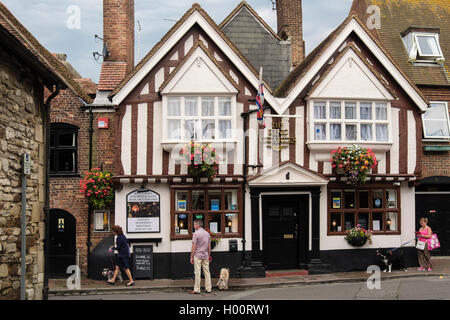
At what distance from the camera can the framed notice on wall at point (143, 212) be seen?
14.1m

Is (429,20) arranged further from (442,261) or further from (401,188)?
(442,261)

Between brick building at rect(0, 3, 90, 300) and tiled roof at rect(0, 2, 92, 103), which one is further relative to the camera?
tiled roof at rect(0, 2, 92, 103)

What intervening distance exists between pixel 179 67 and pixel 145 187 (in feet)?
12.2

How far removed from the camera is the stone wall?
320 inches

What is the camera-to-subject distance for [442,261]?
16.2 meters

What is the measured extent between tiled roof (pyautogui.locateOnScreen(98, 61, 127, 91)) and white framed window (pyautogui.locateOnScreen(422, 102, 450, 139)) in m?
10.7

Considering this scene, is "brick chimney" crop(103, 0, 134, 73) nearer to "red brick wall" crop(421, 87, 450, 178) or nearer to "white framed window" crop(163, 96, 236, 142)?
"white framed window" crop(163, 96, 236, 142)

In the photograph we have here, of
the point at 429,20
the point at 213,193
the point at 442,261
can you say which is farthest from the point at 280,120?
the point at 429,20

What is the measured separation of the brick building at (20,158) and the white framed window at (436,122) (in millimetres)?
12641

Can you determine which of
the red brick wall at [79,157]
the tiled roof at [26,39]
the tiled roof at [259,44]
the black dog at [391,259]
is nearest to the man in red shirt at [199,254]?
the red brick wall at [79,157]

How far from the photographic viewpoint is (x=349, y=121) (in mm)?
14875

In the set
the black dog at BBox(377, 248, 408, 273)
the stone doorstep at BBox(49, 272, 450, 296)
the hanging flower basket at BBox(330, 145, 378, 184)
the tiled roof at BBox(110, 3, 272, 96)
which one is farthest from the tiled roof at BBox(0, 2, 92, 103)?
the black dog at BBox(377, 248, 408, 273)

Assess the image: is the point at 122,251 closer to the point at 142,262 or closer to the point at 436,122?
the point at 142,262

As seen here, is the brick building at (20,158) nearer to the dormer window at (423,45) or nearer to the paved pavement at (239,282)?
the paved pavement at (239,282)
